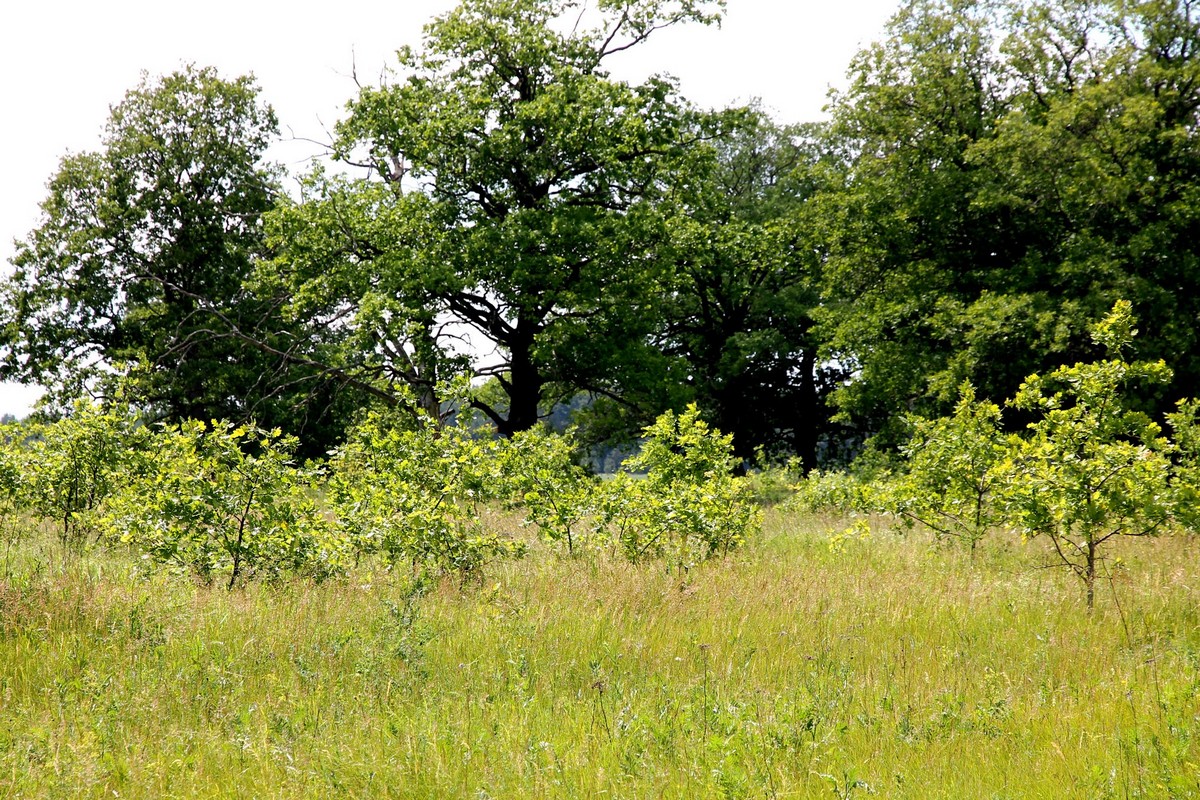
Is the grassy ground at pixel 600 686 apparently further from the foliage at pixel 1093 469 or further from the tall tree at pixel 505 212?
the tall tree at pixel 505 212

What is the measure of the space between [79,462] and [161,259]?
20544 mm

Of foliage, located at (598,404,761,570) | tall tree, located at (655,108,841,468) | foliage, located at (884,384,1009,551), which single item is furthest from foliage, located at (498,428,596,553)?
tall tree, located at (655,108,841,468)

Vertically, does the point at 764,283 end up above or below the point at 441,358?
above

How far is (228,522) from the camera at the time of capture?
27.5 feet

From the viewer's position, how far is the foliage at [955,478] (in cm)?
992

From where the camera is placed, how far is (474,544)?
329 inches

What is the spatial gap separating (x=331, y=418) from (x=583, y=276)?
1430 centimetres

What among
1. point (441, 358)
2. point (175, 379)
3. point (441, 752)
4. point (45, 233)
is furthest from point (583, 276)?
point (45, 233)

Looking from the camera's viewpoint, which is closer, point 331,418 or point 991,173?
point 991,173

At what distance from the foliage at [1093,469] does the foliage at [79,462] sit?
10.6 meters

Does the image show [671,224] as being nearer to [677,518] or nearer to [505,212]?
[505,212]

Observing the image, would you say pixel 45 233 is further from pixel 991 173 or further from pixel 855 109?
pixel 991 173

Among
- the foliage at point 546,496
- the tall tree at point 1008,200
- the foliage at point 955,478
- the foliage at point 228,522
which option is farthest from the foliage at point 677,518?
the tall tree at point 1008,200

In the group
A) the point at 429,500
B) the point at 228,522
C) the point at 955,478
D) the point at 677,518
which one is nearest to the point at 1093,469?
the point at 955,478
